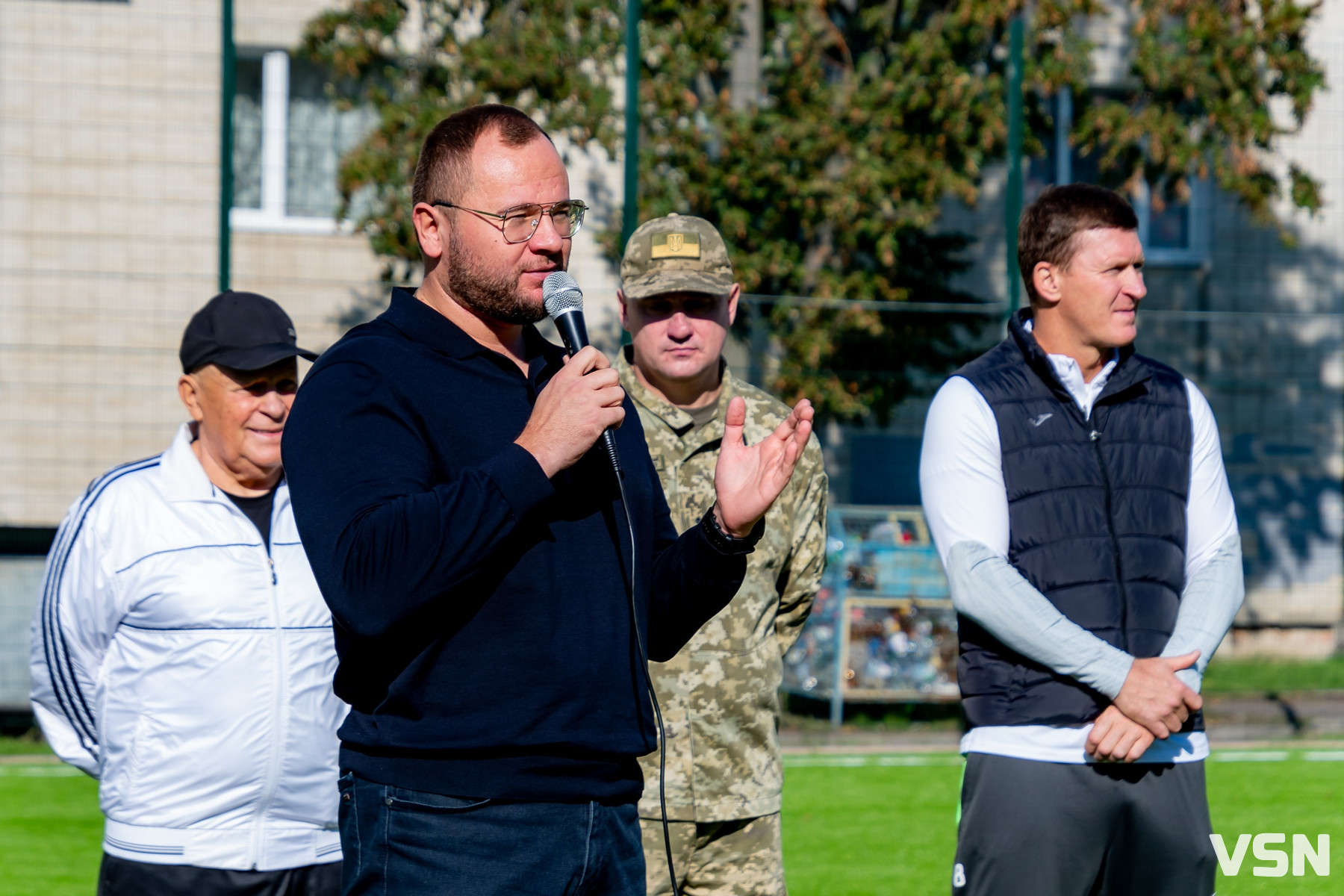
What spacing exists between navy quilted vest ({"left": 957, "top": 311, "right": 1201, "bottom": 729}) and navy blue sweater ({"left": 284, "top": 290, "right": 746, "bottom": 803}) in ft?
→ 4.49

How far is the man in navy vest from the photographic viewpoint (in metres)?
3.48

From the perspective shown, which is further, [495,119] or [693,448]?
[693,448]

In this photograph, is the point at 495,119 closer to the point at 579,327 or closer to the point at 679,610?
the point at 579,327

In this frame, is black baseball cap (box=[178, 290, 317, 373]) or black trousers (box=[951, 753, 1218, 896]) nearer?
black trousers (box=[951, 753, 1218, 896])

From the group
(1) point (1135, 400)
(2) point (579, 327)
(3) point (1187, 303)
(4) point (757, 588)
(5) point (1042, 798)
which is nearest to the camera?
(2) point (579, 327)

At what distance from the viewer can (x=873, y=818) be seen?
23.9ft

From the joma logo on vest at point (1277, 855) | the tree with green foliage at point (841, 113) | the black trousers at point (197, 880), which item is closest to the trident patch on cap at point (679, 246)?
the black trousers at point (197, 880)

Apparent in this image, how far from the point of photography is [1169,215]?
12422 mm

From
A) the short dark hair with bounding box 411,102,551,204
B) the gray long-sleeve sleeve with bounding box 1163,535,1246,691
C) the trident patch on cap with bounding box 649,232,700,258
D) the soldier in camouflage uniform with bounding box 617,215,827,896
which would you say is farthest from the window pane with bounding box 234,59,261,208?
the short dark hair with bounding box 411,102,551,204

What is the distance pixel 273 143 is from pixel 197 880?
8.24 meters

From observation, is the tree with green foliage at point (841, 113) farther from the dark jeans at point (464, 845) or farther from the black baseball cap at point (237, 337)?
the dark jeans at point (464, 845)

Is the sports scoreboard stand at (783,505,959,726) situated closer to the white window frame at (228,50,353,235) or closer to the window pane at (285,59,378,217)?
the window pane at (285,59,378,217)

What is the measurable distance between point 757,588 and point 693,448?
44 cm

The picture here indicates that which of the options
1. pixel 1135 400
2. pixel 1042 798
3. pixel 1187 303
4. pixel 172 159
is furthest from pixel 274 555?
pixel 1187 303
